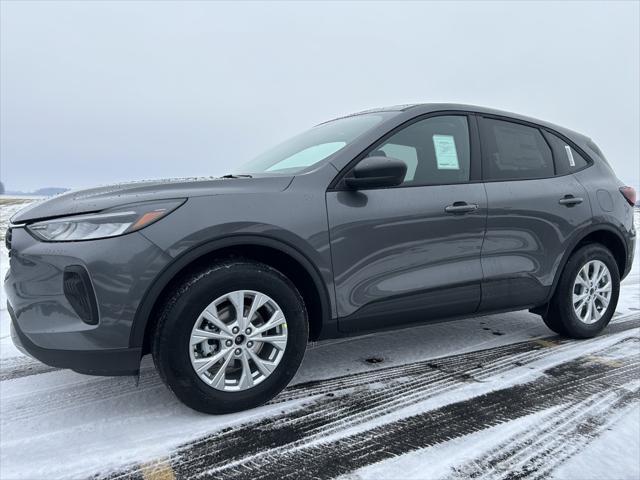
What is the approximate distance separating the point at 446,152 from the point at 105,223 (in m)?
2.09

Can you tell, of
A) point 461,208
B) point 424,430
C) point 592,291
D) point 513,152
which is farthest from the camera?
point 592,291

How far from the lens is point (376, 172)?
8.21ft

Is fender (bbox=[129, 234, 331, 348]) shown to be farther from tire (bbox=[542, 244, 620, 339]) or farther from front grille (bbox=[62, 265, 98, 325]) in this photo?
tire (bbox=[542, 244, 620, 339])

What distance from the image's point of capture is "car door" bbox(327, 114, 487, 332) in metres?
2.59

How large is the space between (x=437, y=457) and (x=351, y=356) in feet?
4.14

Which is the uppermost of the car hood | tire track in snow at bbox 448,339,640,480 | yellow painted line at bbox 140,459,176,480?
the car hood

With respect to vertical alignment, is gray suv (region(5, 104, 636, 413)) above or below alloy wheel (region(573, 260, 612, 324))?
above

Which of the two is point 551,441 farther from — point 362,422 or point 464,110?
point 464,110

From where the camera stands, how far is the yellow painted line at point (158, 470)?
71.8 inches

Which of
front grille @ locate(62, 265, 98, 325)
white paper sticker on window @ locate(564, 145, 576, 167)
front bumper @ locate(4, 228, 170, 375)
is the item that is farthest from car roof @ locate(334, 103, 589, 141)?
front grille @ locate(62, 265, 98, 325)

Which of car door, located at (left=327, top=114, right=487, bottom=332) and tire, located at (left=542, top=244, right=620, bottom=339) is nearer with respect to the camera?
car door, located at (left=327, top=114, right=487, bottom=332)

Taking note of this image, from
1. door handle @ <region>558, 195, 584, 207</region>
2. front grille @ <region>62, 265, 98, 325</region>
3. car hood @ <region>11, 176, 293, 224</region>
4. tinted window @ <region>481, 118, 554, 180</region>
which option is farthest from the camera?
door handle @ <region>558, 195, 584, 207</region>

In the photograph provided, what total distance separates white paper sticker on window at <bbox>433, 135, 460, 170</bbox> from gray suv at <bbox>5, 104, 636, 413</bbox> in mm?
14

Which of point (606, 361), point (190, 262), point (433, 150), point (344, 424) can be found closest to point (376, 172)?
point (433, 150)
